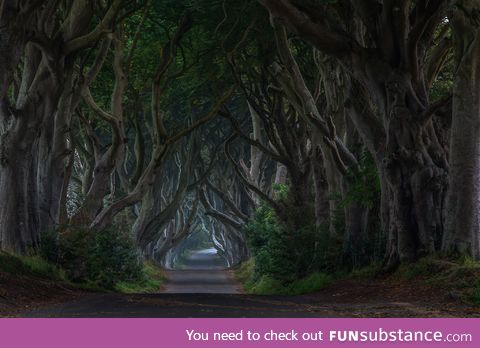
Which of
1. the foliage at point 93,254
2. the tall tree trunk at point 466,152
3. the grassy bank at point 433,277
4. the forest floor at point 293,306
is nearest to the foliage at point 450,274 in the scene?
the grassy bank at point 433,277

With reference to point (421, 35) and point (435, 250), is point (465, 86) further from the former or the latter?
point (435, 250)

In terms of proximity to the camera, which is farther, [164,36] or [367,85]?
[164,36]

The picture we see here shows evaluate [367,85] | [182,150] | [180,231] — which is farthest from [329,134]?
[180,231]

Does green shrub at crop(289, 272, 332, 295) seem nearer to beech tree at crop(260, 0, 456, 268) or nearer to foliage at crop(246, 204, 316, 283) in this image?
foliage at crop(246, 204, 316, 283)

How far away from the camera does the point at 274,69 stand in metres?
23.5

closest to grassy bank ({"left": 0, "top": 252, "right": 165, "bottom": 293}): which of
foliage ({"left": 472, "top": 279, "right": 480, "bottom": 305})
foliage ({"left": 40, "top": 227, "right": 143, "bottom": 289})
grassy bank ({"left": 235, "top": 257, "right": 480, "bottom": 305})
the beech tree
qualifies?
foliage ({"left": 40, "top": 227, "right": 143, "bottom": 289})

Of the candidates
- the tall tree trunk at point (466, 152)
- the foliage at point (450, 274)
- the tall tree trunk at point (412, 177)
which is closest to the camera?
the foliage at point (450, 274)

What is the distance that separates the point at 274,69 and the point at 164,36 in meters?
3.83

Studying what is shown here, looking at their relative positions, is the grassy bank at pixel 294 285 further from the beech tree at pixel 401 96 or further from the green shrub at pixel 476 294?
the green shrub at pixel 476 294

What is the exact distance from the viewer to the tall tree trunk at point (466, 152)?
13.8 metres

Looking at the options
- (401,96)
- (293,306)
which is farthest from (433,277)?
(401,96)

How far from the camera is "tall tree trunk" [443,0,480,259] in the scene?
13.8 meters

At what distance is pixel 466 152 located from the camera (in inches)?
546

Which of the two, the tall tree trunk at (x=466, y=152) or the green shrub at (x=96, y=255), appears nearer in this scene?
the tall tree trunk at (x=466, y=152)
